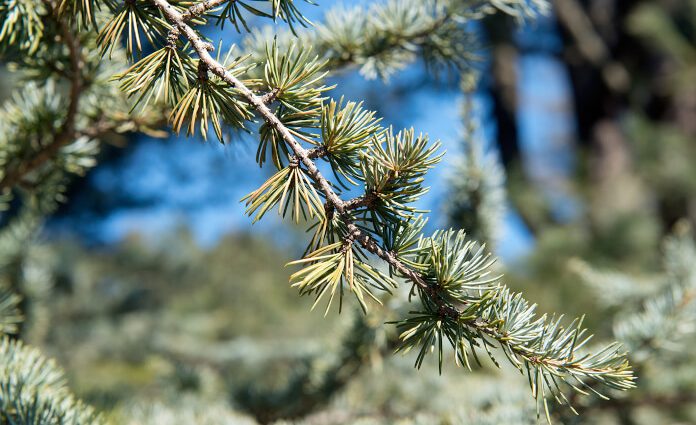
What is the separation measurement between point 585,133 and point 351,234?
91.2 inches

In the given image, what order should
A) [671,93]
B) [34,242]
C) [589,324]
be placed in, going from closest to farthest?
[34,242] → [589,324] → [671,93]

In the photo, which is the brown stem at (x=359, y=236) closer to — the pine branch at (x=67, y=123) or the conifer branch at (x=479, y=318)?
the conifer branch at (x=479, y=318)

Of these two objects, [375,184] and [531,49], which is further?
[531,49]

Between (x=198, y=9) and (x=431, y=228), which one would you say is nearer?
(x=198, y=9)

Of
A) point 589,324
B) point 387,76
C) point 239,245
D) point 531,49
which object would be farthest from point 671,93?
point 239,245

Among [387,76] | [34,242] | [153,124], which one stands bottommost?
[34,242]

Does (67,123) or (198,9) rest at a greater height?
(198,9)

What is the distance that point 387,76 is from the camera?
0.48 m

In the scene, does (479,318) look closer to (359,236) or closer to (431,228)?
(359,236)

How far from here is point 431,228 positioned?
62 cm

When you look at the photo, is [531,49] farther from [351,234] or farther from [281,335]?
[351,234]

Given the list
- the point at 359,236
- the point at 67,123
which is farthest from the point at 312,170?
the point at 67,123

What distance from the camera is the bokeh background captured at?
0.66 metres

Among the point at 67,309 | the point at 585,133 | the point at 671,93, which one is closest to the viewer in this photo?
the point at 67,309
